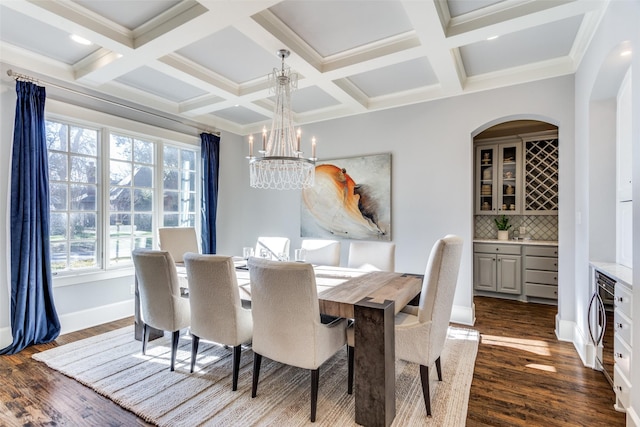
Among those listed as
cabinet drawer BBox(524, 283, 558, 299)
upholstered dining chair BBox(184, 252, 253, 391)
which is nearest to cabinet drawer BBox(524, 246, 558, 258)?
cabinet drawer BBox(524, 283, 558, 299)

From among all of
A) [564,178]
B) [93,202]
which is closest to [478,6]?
[564,178]

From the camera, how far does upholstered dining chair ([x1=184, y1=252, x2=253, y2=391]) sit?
2041 millimetres

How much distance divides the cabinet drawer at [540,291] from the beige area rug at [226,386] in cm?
206

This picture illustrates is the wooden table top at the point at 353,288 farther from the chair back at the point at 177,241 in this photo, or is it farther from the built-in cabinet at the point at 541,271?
the built-in cabinet at the point at 541,271

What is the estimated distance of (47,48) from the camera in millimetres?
2857

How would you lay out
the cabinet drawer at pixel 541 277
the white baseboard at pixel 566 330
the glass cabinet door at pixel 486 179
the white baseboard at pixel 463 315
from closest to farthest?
the white baseboard at pixel 566 330 → the white baseboard at pixel 463 315 → the cabinet drawer at pixel 541 277 → the glass cabinet door at pixel 486 179

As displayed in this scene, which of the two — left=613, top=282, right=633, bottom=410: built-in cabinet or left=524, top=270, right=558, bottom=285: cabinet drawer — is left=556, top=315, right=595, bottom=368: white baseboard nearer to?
left=613, top=282, right=633, bottom=410: built-in cabinet

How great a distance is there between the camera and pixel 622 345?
189cm

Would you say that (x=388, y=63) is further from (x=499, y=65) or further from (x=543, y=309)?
(x=543, y=309)

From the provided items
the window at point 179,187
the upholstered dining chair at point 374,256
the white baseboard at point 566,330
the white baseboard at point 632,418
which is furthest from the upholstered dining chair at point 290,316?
the window at point 179,187

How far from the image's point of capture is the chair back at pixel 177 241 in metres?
3.38

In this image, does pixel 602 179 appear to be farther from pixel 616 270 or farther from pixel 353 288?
pixel 353 288

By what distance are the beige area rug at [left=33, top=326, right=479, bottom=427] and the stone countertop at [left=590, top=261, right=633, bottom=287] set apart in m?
1.16

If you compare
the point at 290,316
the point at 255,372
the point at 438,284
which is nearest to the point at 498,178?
the point at 438,284
